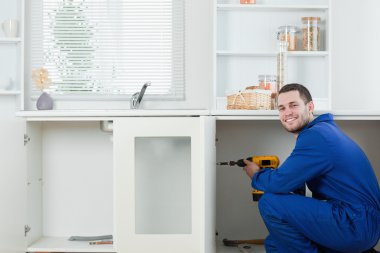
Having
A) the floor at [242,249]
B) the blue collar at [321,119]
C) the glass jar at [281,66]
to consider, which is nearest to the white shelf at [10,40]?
the glass jar at [281,66]

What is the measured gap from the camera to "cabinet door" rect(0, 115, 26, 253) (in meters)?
2.81

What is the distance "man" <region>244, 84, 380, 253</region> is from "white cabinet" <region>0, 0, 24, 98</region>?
5.72ft

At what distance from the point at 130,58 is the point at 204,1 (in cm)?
58

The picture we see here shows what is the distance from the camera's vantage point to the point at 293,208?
263 cm

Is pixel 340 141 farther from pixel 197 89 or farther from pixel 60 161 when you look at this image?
pixel 60 161

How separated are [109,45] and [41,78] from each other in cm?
46

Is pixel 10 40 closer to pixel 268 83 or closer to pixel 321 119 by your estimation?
pixel 268 83

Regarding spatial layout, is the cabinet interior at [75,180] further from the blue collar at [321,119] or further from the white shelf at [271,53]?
the blue collar at [321,119]

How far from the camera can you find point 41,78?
3494 millimetres

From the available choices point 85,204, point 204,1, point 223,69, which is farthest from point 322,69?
point 85,204

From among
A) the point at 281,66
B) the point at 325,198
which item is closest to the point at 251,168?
the point at 325,198

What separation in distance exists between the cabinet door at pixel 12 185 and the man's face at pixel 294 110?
4.45 feet

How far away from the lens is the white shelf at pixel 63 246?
3.17 m

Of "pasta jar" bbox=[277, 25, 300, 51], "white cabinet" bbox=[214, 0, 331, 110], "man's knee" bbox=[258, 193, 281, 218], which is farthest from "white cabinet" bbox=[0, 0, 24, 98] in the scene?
"man's knee" bbox=[258, 193, 281, 218]
